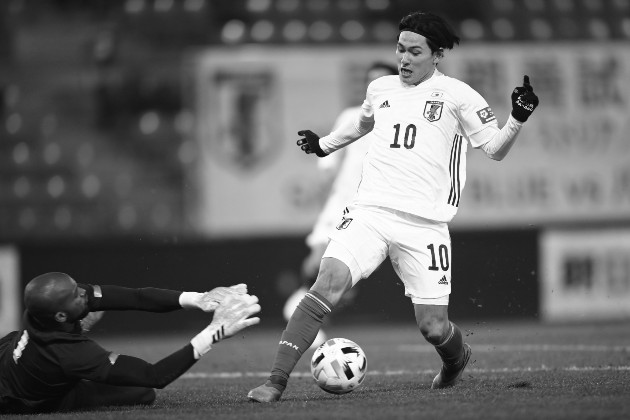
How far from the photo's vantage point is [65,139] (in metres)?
13.6

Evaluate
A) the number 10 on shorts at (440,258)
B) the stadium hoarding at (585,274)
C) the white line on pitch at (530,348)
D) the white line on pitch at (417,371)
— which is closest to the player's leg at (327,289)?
the number 10 on shorts at (440,258)

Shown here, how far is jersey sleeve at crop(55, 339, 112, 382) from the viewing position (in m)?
5.37

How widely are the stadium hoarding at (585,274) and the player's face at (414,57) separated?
6.86m

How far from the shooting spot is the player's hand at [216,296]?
18.4 feet

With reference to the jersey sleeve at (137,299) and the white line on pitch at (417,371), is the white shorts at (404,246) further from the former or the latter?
the white line on pitch at (417,371)

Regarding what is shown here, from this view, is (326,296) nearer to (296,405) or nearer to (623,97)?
(296,405)

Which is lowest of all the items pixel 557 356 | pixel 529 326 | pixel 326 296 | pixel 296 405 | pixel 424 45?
pixel 529 326

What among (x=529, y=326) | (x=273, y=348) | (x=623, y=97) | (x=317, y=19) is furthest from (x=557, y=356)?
(x=317, y=19)

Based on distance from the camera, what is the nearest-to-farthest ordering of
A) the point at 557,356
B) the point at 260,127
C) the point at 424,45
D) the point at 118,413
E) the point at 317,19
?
the point at 118,413
the point at 424,45
the point at 557,356
the point at 260,127
the point at 317,19

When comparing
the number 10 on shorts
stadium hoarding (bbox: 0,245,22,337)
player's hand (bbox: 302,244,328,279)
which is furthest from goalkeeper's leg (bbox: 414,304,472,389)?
stadium hoarding (bbox: 0,245,22,337)

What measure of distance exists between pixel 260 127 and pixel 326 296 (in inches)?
287

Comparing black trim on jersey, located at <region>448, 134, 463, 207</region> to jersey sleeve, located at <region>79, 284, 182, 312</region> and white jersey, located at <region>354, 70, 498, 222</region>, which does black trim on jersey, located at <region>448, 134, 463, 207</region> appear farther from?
jersey sleeve, located at <region>79, 284, 182, 312</region>

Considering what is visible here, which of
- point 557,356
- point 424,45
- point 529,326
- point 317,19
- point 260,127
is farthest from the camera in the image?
point 317,19

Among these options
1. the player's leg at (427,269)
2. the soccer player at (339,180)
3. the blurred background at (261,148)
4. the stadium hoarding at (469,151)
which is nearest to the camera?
the player's leg at (427,269)
